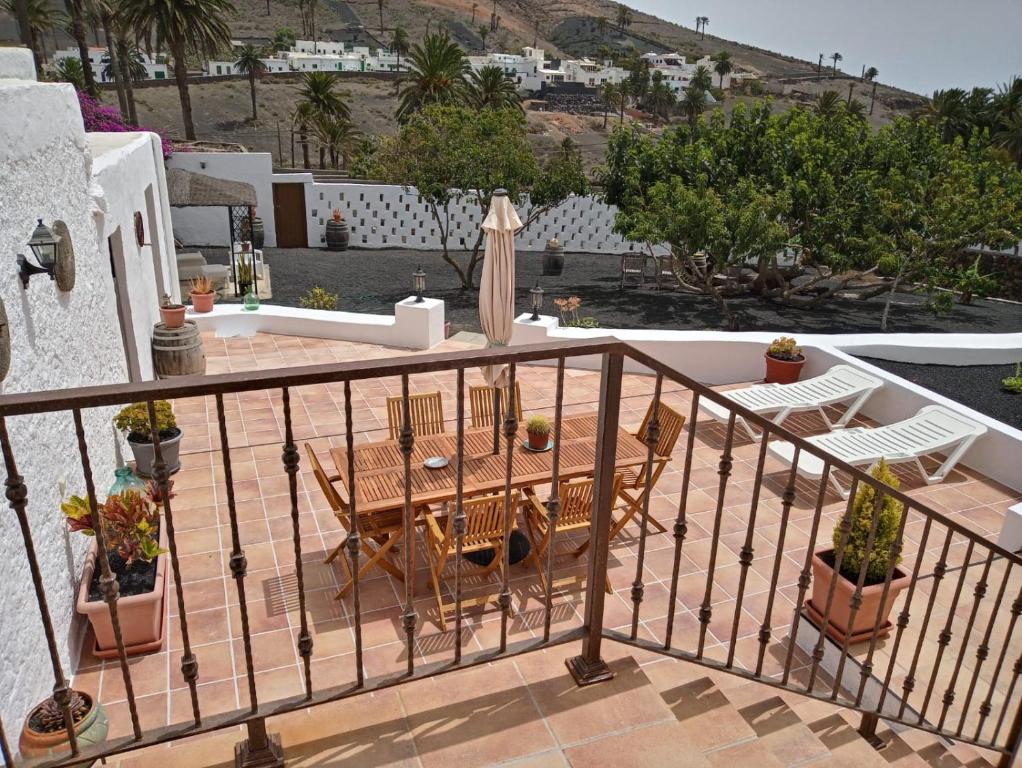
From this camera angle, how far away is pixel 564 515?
4727 mm

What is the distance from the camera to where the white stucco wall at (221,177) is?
64.7ft

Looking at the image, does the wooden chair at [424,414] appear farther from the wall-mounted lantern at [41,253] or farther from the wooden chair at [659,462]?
the wall-mounted lantern at [41,253]

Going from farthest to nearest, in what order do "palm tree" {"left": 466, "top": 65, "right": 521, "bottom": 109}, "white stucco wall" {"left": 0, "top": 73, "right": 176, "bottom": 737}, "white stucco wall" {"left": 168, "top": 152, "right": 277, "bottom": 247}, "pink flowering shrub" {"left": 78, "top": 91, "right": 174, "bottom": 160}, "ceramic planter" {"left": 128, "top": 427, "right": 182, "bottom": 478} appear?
"palm tree" {"left": 466, "top": 65, "right": 521, "bottom": 109} → "white stucco wall" {"left": 168, "top": 152, "right": 277, "bottom": 247} → "pink flowering shrub" {"left": 78, "top": 91, "right": 174, "bottom": 160} → "ceramic planter" {"left": 128, "top": 427, "right": 182, "bottom": 478} → "white stucco wall" {"left": 0, "top": 73, "right": 176, "bottom": 737}

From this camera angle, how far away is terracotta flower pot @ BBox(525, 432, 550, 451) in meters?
5.19

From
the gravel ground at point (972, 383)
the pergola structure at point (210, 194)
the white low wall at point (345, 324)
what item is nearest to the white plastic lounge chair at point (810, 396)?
the gravel ground at point (972, 383)

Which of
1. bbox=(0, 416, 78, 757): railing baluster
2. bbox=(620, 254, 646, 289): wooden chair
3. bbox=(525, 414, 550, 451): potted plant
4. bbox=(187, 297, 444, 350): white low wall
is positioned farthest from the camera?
bbox=(620, 254, 646, 289): wooden chair

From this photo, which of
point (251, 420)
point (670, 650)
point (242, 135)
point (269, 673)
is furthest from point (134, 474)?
point (242, 135)

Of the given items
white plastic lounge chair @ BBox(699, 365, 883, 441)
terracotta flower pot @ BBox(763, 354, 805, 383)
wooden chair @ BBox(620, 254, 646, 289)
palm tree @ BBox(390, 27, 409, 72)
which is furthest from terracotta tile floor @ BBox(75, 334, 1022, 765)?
palm tree @ BBox(390, 27, 409, 72)

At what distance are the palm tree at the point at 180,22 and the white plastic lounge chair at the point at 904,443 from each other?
23.6m

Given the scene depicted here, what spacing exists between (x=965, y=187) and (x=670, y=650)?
43.2 feet

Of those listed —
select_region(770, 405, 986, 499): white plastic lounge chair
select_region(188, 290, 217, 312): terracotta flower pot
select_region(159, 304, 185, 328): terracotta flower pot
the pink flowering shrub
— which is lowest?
select_region(770, 405, 986, 499): white plastic lounge chair

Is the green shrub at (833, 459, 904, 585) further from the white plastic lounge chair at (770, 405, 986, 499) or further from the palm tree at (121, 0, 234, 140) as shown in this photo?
the palm tree at (121, 0, 234, 140)

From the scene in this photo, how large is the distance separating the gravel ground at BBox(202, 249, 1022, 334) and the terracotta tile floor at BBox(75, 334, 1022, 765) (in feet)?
22.5

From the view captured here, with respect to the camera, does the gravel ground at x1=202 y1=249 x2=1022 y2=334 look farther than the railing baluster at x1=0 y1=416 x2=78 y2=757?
Yes
